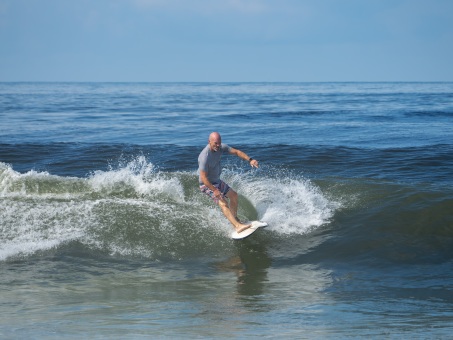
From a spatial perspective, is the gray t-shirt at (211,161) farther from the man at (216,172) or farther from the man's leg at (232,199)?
the man's leg at (232,199)

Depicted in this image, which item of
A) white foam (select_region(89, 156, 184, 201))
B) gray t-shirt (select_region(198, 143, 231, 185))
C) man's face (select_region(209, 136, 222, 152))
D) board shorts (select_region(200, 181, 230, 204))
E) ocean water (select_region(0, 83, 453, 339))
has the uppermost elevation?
man's face (select_region(209, 136, 222, 152))

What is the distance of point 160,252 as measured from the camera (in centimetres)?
1038

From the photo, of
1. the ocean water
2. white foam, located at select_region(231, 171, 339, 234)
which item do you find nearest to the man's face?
the ocean water

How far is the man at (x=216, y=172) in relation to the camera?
10180mm

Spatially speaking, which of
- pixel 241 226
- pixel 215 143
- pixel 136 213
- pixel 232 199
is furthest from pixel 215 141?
pixel 136 213

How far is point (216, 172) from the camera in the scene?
10531 millimetres

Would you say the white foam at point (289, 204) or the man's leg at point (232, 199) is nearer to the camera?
the man's leg at point (232, 199)

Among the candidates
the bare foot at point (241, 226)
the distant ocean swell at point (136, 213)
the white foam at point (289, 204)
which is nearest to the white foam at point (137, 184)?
the distant ocean swell at point (136, 213)

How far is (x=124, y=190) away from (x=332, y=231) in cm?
481

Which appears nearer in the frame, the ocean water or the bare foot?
the ocean water

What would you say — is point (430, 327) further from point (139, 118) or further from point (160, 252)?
point (139, 118)

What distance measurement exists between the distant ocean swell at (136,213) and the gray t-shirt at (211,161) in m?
1.21

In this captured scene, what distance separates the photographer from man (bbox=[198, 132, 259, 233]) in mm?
10180

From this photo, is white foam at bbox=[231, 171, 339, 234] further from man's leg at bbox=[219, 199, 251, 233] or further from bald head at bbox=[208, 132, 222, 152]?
bald head at bbox=[208, 132, 222, 152]
